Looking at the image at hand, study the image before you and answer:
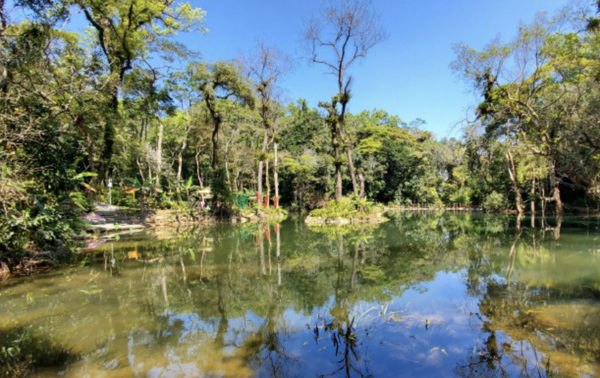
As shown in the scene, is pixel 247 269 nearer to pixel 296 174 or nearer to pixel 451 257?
pixel 451 257

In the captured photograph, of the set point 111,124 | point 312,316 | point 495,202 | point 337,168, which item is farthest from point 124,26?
point 495,202

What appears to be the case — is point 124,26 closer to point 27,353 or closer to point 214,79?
point 214,79

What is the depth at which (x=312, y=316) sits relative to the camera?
4.99 metres

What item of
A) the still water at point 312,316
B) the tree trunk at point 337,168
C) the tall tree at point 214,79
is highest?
the tall tree at point 214,79

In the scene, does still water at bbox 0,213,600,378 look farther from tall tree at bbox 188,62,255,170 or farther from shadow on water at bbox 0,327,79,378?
tall tree at bbox 188,62,255,170

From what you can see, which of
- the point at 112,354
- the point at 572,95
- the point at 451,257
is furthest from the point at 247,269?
the point at 572,95

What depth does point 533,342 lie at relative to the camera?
3.95 m

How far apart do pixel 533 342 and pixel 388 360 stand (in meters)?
1.81

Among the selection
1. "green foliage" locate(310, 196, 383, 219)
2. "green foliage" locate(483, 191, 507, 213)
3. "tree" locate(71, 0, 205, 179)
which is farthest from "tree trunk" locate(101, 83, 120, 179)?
"green foliage" locate(483, 191, 507, 213)

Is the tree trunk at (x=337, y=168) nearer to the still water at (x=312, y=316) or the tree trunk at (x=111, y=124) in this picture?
the still water at (x=312, y=316)

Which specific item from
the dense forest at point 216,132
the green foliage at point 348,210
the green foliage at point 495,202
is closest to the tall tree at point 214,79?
the dense forest at point 216,132

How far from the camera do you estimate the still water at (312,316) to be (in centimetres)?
358

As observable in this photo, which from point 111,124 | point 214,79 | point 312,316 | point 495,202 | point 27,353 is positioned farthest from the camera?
point 495,202

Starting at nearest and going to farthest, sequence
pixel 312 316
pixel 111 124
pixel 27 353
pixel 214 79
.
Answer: pixel 27 353
pixel 312 316
pixel 111 124
pixel 214 79
